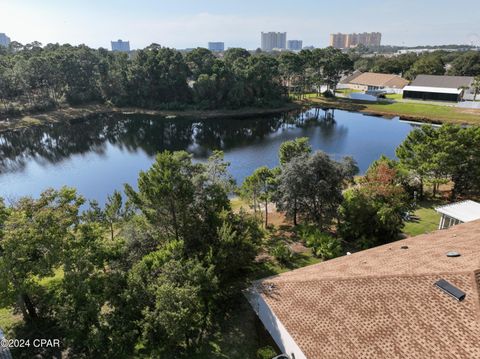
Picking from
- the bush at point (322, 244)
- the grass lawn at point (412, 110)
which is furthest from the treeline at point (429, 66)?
the bush at point (322, 244)

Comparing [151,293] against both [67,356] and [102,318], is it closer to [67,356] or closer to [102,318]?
[102,318]

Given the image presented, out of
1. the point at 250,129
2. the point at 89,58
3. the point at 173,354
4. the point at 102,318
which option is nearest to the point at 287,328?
the point at 173,354

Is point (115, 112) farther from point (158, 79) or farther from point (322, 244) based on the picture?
point (322, 244)

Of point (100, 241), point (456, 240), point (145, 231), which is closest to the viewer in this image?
point (456, 240)

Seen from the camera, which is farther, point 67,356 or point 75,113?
point 75,113

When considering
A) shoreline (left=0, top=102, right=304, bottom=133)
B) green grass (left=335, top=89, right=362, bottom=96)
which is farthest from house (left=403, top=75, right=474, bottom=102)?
shoreline (left=0, top=102, right=304, bottom=133)

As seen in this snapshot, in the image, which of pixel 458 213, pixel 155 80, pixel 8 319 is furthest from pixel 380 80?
pixel 8 319

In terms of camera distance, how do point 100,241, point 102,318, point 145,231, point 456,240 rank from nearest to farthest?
point 102,318 < point 456,240 < point 100,241 < point 145,231
